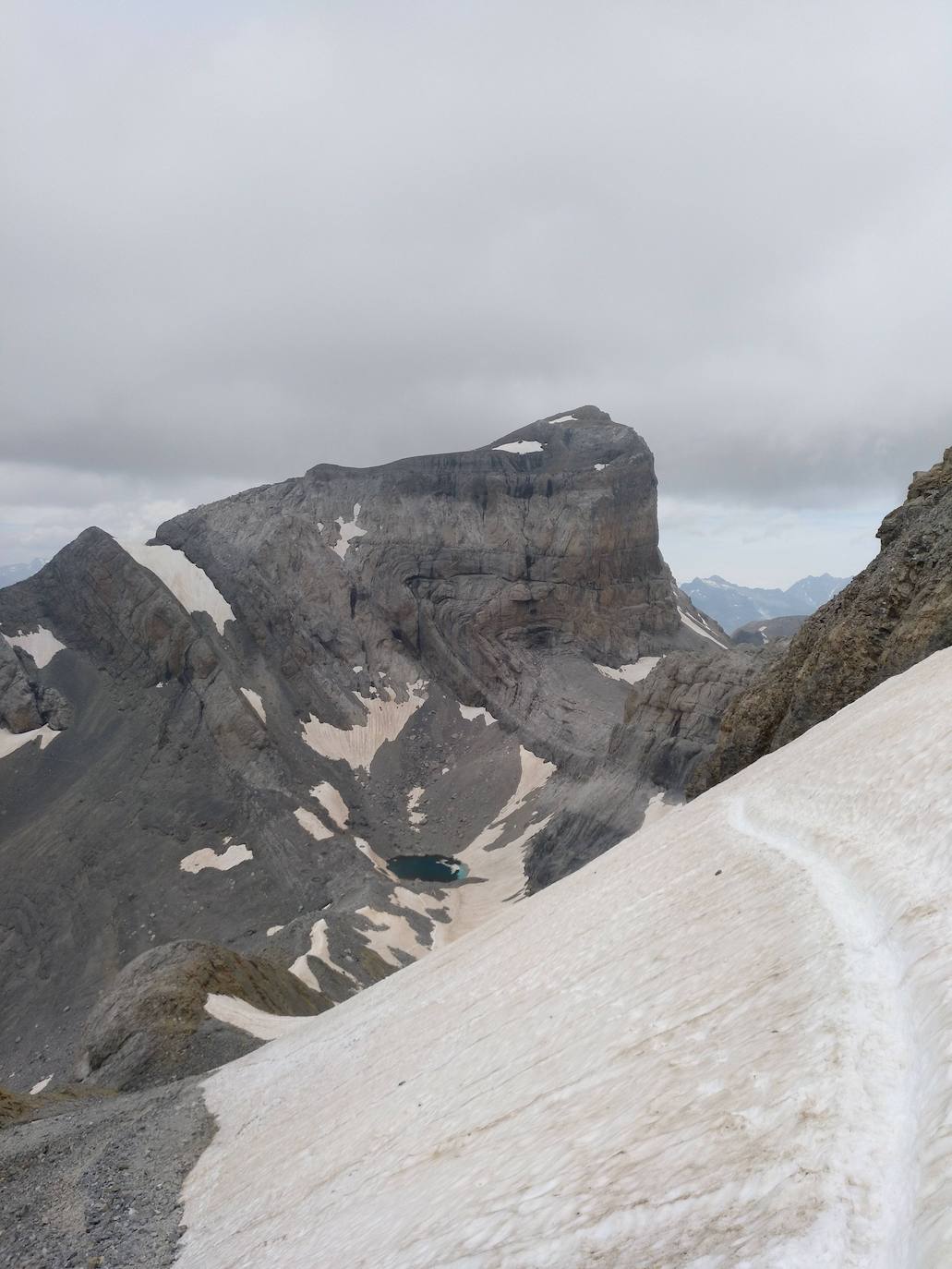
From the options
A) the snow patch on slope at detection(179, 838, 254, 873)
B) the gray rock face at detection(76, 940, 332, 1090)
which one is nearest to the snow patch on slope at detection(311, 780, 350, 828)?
the snow patch on slope at detection(179, 838, 254, 873)

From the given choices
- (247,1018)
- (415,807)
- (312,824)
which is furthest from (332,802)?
(247,1018)

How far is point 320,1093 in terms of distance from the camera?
14625mm

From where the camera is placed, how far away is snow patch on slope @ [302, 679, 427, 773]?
92956mm

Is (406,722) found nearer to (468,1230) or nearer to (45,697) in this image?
(45,697)

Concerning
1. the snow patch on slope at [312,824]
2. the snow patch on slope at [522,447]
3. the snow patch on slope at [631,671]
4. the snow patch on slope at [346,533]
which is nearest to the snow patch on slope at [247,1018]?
the snow patch on slope at [312,824]

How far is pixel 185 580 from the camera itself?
103 meters

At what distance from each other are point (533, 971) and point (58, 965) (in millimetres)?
61212

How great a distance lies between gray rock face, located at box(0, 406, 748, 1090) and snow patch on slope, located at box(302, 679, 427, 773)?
0.35 m

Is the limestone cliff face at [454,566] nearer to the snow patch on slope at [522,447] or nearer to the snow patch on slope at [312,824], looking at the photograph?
the snow patch on slope at [522,447]

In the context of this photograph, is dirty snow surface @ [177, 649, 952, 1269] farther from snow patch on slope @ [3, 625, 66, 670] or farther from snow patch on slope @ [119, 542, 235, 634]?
snow patch on slope @ [3, 625, 66, 670]

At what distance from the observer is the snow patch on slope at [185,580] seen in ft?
326

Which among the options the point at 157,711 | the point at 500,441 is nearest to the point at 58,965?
the point at 157,711

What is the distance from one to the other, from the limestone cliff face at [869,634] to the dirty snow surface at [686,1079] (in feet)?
22.7

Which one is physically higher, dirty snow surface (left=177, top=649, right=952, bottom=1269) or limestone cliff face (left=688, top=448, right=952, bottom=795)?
limestone cliff face (left=688, top=448, right=952, bottom=795)
